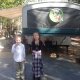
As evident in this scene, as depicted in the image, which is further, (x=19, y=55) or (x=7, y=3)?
(x=7, y=3)

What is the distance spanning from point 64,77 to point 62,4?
5.49 meters

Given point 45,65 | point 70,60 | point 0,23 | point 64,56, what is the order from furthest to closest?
1. point 0,23
2. point 64,56
3. point 70,60
4. point 45,65

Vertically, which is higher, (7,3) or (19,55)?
(7,3)

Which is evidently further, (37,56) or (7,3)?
(7,3)

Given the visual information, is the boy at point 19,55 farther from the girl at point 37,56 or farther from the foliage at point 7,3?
the foliage at point 7,3

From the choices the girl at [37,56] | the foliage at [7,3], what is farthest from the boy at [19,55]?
the foliage at [7,3]

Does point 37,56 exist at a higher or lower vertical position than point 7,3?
lower

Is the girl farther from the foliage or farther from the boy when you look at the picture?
the foliage

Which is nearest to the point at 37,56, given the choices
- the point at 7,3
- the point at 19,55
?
the point at 19,55

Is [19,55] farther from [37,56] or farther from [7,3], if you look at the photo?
[7,3]

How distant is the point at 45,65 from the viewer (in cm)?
1200

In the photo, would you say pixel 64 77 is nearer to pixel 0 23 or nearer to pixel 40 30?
pixel 40 30

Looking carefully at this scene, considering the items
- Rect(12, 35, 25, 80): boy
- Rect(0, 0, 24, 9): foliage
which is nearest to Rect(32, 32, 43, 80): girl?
Rect(12, 35, 25, 80): boy

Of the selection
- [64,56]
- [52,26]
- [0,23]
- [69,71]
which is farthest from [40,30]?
[0,23]
